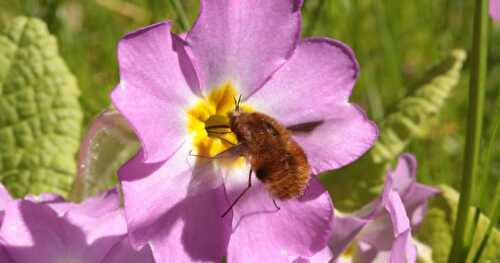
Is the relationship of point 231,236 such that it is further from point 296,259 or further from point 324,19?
point 324,19

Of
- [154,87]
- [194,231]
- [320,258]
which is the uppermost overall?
[154,87]

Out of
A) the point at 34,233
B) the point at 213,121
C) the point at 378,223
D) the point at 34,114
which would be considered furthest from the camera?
the point at 34,114

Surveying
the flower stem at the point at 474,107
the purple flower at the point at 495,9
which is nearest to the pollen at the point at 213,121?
the flower stem at the point at 474,107

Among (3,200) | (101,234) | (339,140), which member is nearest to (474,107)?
(339,140)

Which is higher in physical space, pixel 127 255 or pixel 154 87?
pixel 154 87

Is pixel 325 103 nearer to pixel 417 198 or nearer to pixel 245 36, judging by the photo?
pixel 245 36

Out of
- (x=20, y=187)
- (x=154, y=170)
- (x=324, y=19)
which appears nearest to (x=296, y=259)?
(x=154, y=170)

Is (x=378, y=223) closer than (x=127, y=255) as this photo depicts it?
No

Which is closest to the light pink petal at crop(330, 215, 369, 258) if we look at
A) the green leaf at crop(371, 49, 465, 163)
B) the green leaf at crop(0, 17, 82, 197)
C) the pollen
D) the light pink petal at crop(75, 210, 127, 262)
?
the pollen
